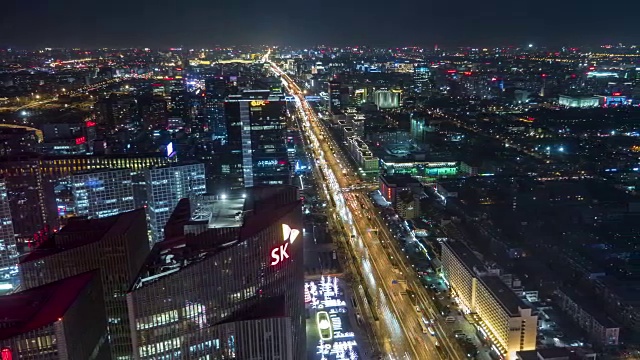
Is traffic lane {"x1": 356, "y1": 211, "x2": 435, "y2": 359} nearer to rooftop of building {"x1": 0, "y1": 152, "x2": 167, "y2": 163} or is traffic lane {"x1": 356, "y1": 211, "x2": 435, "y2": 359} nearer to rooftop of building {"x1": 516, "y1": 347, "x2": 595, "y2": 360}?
rooftop of building {"x1": 516, "y1": 347, "x2": 595, "y2": 360}

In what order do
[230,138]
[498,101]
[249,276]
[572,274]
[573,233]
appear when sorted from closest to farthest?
[249,276]
[572,274]
[573,233]
[230,138]
[498,101]

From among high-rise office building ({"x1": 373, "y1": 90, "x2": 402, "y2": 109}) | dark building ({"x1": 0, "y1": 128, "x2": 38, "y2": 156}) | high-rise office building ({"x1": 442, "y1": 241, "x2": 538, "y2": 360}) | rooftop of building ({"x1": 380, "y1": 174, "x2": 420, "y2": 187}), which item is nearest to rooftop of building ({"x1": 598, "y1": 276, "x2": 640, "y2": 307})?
high-rise office building ({"x1": 442, "y1": 241, "x2": 538, "y2": 360})

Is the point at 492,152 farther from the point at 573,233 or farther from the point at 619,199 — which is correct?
the point at 573,233

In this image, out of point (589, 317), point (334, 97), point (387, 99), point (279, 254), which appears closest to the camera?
point (279, 254)

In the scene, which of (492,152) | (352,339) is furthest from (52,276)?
(492,152)

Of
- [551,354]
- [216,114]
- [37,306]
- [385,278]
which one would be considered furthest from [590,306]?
[216,114]

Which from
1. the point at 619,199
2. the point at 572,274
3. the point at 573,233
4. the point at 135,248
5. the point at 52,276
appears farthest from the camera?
the point at 619,199

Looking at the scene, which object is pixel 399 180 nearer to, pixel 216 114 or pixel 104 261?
pixel 216 114
